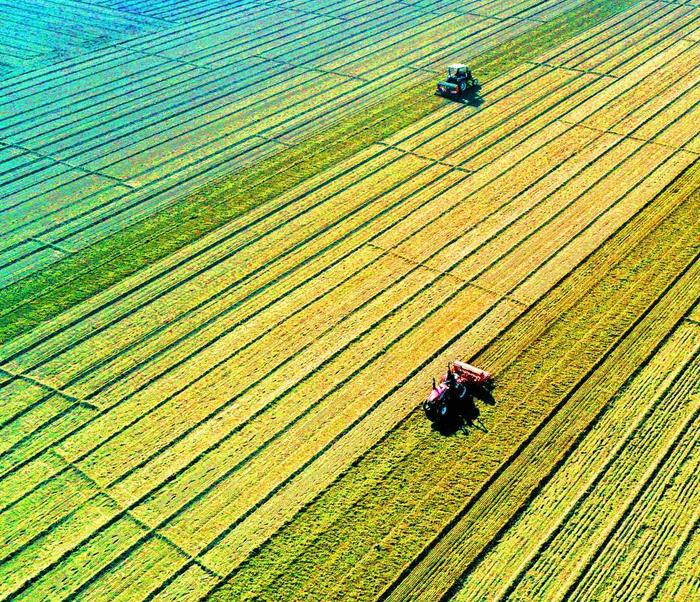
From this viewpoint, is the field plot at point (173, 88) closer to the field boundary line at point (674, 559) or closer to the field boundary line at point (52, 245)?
the field boundary line at point (52, 245)

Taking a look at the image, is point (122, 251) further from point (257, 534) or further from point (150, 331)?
point (257, 534)

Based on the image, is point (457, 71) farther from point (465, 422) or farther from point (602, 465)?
point (602, 465)

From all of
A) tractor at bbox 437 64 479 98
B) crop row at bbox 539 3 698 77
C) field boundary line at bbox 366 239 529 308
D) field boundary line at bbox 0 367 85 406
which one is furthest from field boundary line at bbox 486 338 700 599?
crop row at bbox 539 3 698 77

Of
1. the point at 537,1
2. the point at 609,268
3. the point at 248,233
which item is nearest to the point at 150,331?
the point at 248,233

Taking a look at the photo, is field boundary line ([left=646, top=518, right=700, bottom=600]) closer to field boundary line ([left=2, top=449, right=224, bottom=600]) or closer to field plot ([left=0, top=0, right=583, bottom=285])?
field boundary line ([left=2, top=449, right=224, bottom=600])

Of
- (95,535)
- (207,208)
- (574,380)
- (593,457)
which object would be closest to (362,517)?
(593,457)

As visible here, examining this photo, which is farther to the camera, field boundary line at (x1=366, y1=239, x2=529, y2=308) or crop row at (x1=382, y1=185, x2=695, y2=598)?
field boundary line at (x1=366, y1=239, x2=529, y2=308)
